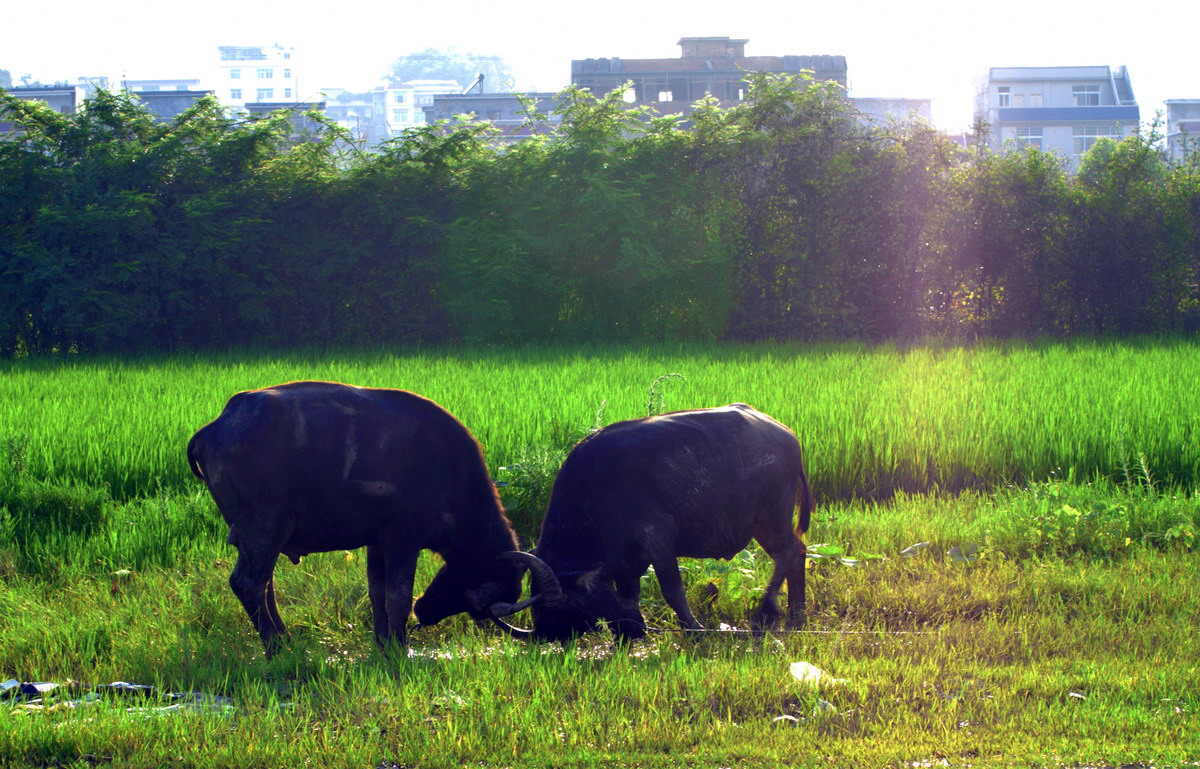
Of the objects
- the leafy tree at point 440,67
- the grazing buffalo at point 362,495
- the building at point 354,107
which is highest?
the leafy tree at point 440,67

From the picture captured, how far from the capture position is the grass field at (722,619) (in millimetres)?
3186

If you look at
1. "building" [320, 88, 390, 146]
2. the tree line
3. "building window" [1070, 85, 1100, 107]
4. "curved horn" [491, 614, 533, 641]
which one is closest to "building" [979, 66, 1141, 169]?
"building window" [1070, 85, 1100, 107]

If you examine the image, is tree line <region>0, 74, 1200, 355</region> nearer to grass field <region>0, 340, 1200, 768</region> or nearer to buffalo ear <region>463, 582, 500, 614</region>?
grass field <region>0, 340, 1200, 768</region>

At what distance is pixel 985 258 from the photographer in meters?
15.9

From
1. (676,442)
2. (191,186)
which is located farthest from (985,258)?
(676,442)

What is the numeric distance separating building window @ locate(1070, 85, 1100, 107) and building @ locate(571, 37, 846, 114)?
1241 centimetres

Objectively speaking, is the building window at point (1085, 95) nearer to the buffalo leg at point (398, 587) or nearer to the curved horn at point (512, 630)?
the curved horn at point (512, 630)

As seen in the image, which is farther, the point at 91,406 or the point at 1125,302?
the point at 1125,302

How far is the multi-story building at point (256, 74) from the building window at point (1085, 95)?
8115 centimetres

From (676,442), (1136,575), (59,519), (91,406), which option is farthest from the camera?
(91,406)

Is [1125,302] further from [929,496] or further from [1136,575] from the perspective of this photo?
[1136,575]

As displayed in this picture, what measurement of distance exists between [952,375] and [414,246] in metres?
8.35

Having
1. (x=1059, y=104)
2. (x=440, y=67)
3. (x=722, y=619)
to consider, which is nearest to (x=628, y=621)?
(x=722, y=619)

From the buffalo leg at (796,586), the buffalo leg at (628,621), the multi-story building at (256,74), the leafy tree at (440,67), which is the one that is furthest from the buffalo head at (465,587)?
the leafy tree at (440,67)
